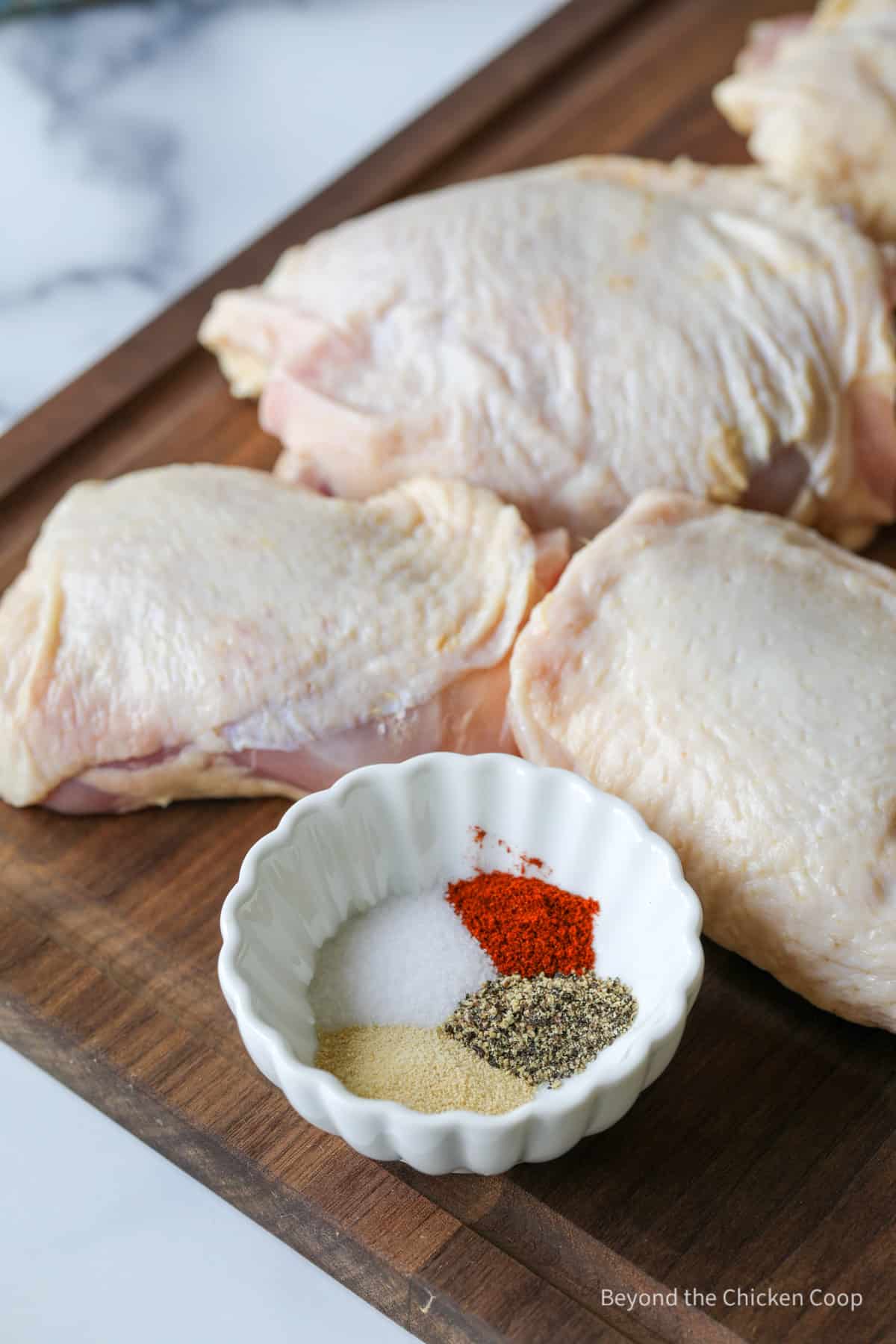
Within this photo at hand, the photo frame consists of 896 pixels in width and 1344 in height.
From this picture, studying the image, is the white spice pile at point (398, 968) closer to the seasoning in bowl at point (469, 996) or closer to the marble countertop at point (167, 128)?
the seasoning in bowl at point (469, 996)

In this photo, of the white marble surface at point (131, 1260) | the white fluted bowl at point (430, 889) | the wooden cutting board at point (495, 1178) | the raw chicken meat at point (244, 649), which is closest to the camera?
the white fluted bowl at point (430, 889)

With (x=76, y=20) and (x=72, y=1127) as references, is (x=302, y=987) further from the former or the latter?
(x=76, y=20)

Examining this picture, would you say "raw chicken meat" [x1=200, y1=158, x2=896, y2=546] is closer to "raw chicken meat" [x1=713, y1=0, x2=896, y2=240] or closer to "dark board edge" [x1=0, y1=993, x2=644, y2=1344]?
"raw chicken meat" [x1=713, y1=0, x2=896, y2=240]

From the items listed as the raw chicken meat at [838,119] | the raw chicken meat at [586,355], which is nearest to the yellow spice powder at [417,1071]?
the raw chicken meat at [586,355]

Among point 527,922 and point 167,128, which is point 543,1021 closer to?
point 527,922

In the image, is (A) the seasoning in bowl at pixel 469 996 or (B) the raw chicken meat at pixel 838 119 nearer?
(A) the seasoning in bowl at pixel 469 996

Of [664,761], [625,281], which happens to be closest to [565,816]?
[664,761]
